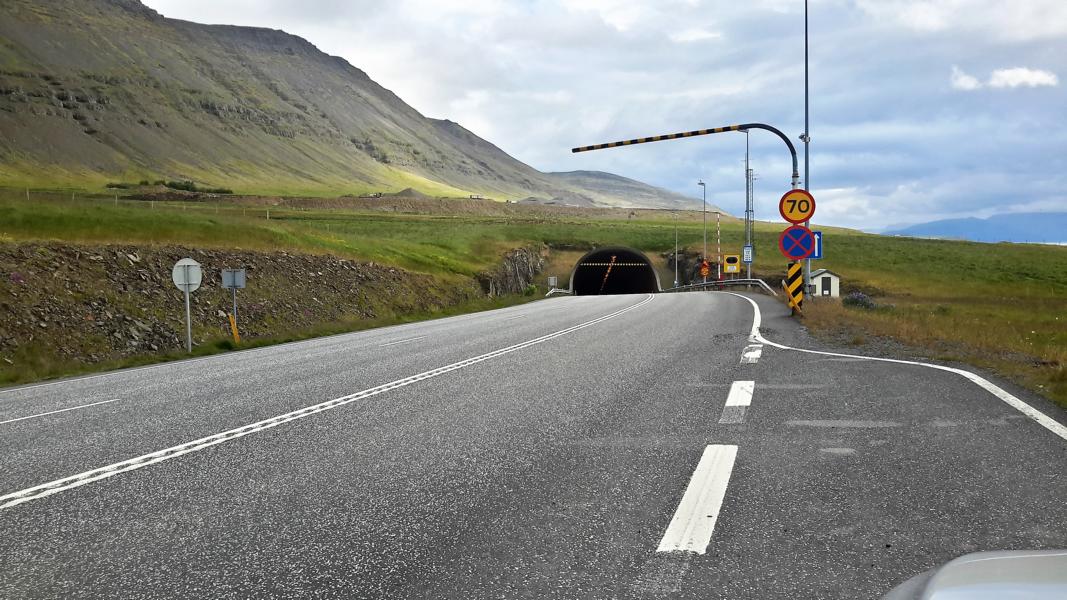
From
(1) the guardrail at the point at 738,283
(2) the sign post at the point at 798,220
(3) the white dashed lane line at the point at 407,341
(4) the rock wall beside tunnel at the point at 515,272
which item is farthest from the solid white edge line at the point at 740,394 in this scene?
(4) the rock wall beside tunnel at the point at 515,272

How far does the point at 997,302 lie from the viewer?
40.3 metres

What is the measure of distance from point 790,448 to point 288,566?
13.2 ft

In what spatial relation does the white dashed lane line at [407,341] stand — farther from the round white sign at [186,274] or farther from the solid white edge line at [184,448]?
the round white sign at [186,274]

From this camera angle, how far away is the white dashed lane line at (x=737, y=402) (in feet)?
24.9

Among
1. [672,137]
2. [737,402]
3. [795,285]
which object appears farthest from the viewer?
[672,137]

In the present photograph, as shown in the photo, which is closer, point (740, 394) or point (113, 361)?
point (740, 394)

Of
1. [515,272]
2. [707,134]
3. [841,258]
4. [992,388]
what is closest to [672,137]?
[707,134]

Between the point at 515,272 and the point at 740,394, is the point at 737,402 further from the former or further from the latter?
the point at 515,272

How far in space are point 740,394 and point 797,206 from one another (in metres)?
12.5

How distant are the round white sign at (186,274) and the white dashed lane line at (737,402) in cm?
1499

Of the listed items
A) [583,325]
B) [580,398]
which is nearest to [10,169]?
[583,325]

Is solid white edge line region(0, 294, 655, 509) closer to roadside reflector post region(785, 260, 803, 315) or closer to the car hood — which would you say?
the car hood

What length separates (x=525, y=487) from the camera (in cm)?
528

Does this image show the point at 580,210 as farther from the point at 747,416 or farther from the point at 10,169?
the point at 747,416
